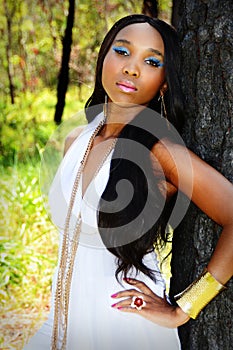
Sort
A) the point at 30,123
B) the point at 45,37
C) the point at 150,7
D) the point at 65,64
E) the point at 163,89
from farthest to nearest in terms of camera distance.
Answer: the point at 45,37 → the point at 30,123 → the point at 65,64 → the point at 150,7 → the point at 163,89

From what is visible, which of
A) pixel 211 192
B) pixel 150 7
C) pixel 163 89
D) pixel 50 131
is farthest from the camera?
pixel 50 131

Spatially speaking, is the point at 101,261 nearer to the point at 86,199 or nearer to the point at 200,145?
the point at 86,199

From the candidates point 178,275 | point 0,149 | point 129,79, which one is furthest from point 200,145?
point 0,149

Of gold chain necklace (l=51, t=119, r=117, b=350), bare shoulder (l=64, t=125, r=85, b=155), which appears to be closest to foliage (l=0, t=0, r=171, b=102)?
bare shoulder (l=64, t=125, r=85, b=155)

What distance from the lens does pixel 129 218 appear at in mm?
1980

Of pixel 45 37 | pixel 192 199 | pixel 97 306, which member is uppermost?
pixel 192 199

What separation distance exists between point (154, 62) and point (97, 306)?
2.58 feet

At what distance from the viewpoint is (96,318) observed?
2004 mm

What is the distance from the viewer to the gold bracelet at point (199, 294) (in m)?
1.89

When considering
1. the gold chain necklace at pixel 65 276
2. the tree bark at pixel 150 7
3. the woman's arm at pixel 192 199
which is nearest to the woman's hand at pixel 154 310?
the woman's arm at pixel 192 199

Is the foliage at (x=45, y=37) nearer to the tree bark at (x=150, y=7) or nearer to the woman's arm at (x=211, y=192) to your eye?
the tree bark at (x=150, y=7)

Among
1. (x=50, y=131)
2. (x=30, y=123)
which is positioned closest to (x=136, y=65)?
(x=50, y=131)

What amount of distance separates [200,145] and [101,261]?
0.50 meters

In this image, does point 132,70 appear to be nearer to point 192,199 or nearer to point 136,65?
point 136,65
